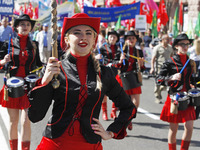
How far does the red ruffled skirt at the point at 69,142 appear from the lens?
272 cm

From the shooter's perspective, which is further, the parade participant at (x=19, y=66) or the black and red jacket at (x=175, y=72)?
the black and red jacket at (x=175, y=72)

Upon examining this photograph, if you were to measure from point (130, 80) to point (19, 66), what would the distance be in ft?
9.36

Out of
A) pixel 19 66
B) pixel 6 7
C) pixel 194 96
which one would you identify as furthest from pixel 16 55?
pixel 6 7

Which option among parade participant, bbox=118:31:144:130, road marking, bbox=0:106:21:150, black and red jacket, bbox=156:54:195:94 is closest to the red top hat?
black and red jacket, bbox=156:54:195:94

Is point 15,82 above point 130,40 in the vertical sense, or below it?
below

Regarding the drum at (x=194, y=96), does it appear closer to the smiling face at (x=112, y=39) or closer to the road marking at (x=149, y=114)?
the road marking at (x=149, y=114)

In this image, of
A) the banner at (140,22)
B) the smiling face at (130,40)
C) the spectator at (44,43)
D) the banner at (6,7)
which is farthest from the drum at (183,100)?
the banner at (140,22)

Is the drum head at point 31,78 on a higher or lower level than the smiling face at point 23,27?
lower

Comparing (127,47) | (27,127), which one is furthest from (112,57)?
(27,127)

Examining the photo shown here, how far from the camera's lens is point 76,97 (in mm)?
2746

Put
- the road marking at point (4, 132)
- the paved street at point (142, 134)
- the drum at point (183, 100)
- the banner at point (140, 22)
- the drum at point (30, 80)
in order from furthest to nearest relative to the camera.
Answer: the banner at point (140, 22), the paved street at point (142, 134), the road marking at point (4, 132), the drum at point (183, 100), the drum at point (30, 80)

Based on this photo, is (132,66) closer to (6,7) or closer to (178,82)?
(178,82)

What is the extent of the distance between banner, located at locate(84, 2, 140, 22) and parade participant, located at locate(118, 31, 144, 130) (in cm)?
737

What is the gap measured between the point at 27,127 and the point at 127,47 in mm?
3384
